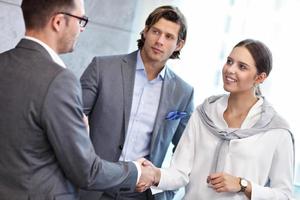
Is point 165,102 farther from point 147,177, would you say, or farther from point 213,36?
point 213,36

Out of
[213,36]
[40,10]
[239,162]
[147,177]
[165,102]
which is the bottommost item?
[147,177]

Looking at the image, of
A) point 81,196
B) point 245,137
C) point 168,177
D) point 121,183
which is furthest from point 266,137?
point 81,196

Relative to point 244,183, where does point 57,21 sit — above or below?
above

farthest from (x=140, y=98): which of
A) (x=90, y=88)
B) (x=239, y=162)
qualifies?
(x=239, y=162)

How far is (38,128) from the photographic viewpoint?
133 cm

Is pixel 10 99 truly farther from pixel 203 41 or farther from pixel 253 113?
pixel 203 41

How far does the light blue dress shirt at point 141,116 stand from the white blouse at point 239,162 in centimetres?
18

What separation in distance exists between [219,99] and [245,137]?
0.25 meters

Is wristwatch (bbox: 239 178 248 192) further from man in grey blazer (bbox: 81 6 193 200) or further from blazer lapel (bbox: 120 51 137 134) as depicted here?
blazer lapel (bbox: 120 51 137 134)

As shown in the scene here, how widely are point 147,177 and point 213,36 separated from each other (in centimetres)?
119

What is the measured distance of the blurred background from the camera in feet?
8.48

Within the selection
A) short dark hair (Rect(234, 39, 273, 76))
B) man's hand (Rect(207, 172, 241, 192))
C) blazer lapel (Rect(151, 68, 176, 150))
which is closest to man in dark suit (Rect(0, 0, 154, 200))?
man's hand (Rect(207, 172, 241, 192))

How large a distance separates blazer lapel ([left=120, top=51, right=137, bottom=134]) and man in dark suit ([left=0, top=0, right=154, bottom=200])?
1.96ft

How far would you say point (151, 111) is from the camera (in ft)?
6.87
